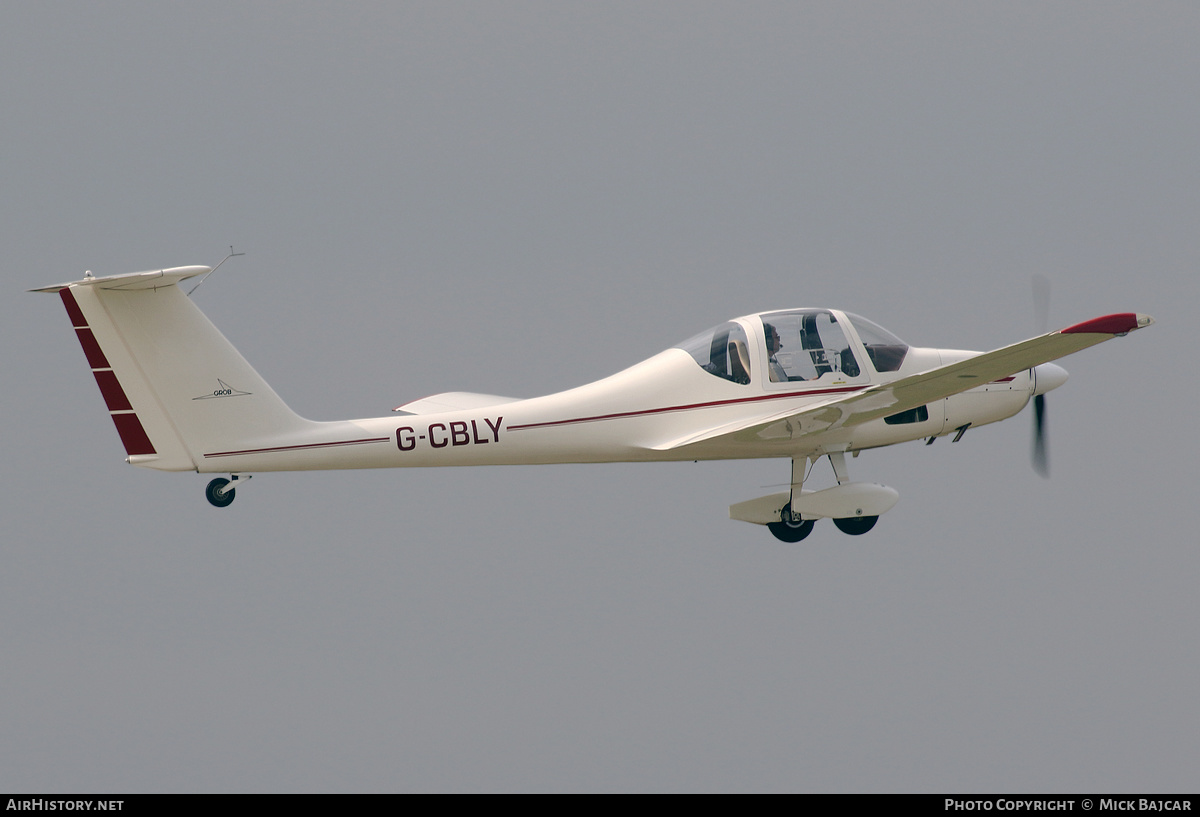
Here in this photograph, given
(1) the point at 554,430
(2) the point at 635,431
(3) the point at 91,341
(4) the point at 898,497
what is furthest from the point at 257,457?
(4) the point at 898,497

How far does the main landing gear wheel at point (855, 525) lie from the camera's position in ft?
50.9

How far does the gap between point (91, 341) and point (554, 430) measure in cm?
463

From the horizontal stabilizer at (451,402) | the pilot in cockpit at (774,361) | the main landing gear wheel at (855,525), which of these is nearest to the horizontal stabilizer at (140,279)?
the horizontal stabilizer at (451,402)

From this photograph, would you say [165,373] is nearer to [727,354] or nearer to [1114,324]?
[727,354]

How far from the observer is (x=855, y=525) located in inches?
612

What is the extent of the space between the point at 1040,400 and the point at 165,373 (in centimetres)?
957

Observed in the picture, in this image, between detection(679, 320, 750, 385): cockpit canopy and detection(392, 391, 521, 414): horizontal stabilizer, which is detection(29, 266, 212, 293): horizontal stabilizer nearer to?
detection(392, 391, 521, 414): horizontal stabilizer

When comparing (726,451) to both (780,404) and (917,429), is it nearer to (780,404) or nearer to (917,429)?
(780,404)

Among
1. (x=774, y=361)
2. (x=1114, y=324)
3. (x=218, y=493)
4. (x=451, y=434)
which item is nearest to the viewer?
(x=1114, y=324)

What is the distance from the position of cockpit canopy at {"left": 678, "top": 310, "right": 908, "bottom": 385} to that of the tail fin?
179 inches

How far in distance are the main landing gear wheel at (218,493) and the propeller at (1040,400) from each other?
888 centimetres

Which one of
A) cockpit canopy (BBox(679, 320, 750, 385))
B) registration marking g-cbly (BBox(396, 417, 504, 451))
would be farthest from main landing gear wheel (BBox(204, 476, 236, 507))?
cockpit canopy (BBox(679, 320, 750, 385))

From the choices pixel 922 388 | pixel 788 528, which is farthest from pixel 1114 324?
pixel 788 528

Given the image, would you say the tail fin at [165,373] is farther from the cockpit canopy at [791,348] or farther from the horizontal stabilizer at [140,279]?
the cockpit canopy at [791,348]
